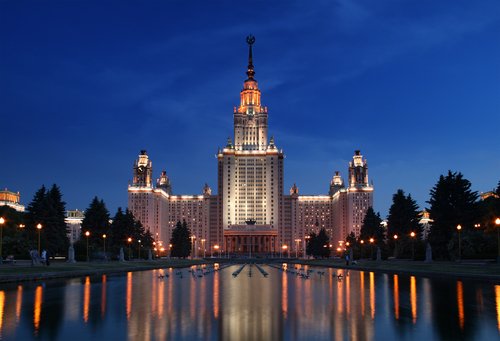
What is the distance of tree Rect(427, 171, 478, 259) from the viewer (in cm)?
7326

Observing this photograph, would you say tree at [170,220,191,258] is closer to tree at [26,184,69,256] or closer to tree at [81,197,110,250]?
tree at [81,197,110,250]

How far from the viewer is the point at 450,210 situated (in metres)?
73.8

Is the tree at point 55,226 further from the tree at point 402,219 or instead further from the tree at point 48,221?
the tree at point 402,219

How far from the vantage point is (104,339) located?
13.5 m

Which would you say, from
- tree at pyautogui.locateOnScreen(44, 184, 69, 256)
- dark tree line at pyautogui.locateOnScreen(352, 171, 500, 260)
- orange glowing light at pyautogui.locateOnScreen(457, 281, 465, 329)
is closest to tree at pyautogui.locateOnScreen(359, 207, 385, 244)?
dark tree line at pyautogui.locateOnScreen(352, 171, 500, 260)

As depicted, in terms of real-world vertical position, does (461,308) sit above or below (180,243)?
below

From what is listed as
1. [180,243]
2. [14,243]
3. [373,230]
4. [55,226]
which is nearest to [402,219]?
[373,230]

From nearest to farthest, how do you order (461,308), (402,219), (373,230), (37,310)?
(37,310)
(461,308)
(402,219)
(373,230)

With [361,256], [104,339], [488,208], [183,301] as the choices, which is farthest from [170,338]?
[361,256]

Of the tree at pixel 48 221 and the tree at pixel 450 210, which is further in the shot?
the tree at pixel 48 221

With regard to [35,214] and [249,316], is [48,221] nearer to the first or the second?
[35,214]

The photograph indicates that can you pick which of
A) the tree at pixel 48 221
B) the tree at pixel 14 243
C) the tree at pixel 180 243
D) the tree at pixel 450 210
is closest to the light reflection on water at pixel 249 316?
the tree at pixel 450 210

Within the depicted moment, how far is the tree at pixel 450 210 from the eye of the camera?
73.3 metres

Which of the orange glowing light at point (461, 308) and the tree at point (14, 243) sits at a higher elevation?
the tree at point (14, 243)
